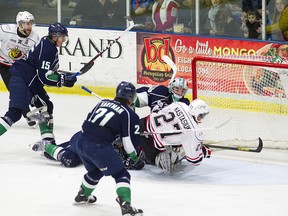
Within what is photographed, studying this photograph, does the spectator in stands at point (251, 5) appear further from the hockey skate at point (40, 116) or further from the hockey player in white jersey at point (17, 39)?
the hockey skate at point (40, 116)

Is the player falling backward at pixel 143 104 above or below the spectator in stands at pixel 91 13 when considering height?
below

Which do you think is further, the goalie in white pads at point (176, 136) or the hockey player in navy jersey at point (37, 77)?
the hockey player in navy jersey at point (37, 77)

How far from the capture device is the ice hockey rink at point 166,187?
6.78 meters

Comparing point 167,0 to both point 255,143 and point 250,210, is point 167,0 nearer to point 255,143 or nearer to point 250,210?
point 255,143

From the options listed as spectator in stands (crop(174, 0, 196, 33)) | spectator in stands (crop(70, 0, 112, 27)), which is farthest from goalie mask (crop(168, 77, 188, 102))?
spectator in stands (crop(70, 0, 112, 27))

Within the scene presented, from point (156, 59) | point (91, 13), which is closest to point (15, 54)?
point (156, 59)

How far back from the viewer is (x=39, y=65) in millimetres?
8289

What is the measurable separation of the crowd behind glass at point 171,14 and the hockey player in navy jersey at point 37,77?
99.3 inches

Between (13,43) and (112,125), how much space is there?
309 cm

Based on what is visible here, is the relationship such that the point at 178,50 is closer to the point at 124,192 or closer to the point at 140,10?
the point at 140,10

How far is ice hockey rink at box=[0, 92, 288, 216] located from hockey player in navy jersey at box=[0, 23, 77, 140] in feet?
1.10

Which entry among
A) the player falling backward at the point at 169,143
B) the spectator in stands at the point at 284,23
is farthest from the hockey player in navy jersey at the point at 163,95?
the spectator in stands at the point at 284,23

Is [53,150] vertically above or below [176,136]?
below

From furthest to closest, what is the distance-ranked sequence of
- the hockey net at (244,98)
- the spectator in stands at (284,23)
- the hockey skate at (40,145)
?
the spectator in stands at (284,23) → the hockey net at (244,98) → the hockey skate at (40,145)
